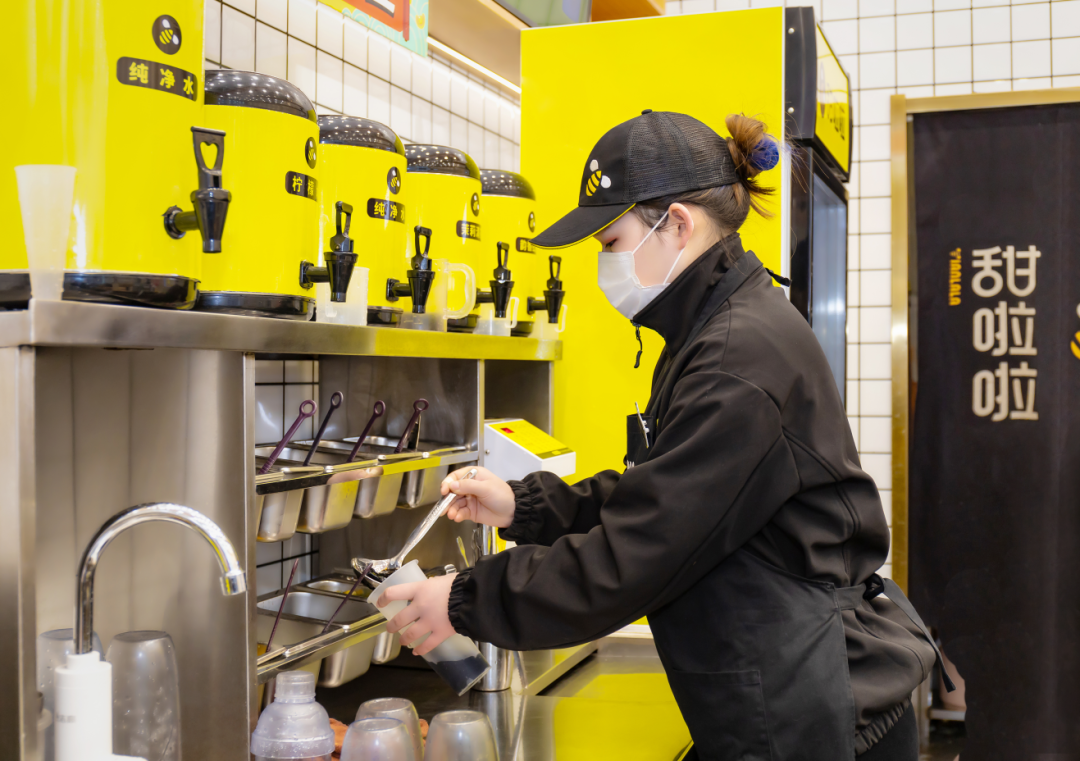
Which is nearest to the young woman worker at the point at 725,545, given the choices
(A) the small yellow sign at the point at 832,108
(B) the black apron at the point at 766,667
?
(B) the black apron at the point at 766,667

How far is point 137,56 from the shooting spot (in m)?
0.91

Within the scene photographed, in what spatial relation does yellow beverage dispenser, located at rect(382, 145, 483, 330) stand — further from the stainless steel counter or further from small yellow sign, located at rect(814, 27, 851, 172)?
small yellow sign, located at rect(814, 27, 851, 172)

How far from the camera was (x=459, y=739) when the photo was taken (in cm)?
124

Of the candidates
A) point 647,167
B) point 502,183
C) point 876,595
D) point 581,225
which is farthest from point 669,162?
point 502,183

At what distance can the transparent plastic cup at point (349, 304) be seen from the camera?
131 centimetres

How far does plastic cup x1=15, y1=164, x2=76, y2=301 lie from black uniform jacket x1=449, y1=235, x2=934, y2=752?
564 mm

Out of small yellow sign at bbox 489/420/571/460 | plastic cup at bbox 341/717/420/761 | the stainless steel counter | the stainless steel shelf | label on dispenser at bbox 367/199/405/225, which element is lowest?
the stainless steel counter

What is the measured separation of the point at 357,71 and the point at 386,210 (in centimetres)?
82

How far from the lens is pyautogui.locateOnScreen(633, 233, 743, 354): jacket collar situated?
1185 mm

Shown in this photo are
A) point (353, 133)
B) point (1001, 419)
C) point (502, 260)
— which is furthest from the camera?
point (1001, 419)

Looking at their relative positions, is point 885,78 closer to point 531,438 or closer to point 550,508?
point 531,438

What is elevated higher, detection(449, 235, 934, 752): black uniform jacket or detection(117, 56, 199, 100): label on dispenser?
detection(117, 56, 199, 100): label on dispenser

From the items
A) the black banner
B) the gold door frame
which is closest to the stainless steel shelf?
the gold door frame

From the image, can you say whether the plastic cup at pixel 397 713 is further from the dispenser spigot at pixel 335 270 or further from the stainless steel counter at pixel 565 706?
the dispenser spigot at pixel 335 270
